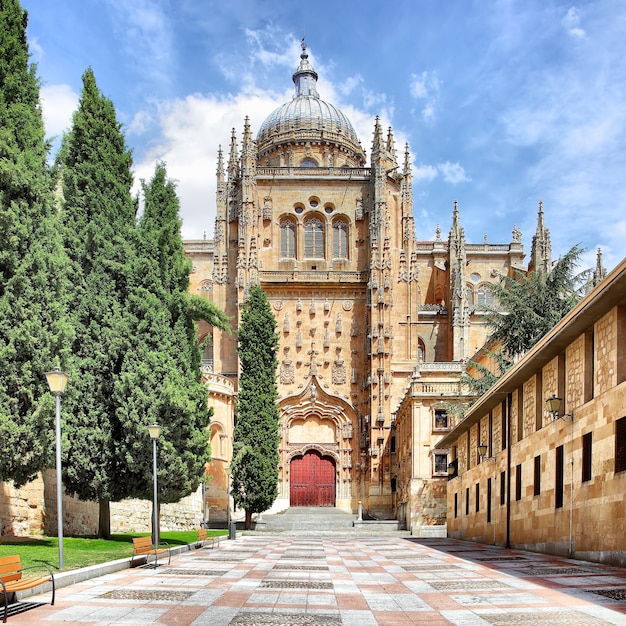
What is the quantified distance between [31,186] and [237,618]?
12.6m

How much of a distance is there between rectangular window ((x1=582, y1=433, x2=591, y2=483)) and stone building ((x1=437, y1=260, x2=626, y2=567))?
0.07 feet

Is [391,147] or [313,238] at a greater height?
[391,147]

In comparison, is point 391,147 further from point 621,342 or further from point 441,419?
point 621,342

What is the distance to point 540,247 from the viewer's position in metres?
57.0

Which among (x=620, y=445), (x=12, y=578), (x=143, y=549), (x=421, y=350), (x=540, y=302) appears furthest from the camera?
(x=421, y=350)

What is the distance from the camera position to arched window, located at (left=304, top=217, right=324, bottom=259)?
55281 mm

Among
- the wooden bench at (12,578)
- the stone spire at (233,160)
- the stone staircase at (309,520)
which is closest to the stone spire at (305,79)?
the stone spire at (233,160)

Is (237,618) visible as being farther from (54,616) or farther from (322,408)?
(322,408)

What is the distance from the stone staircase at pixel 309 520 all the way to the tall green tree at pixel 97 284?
21.1 metres

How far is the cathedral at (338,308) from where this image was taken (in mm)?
49781

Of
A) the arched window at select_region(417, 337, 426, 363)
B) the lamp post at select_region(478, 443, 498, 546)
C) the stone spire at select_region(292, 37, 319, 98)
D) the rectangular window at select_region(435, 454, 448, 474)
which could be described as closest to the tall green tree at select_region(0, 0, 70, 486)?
the lamp post at select_region(478, 443, 498, 546)

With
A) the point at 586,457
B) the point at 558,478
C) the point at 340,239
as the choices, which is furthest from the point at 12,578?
the point at 340,239

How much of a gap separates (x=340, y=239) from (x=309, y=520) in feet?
69.6

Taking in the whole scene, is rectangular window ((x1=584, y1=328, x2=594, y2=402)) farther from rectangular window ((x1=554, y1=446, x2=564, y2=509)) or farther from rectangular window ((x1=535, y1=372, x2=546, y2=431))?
rectangular window ((x1=535, y1=372, x2=546, y2=431))
